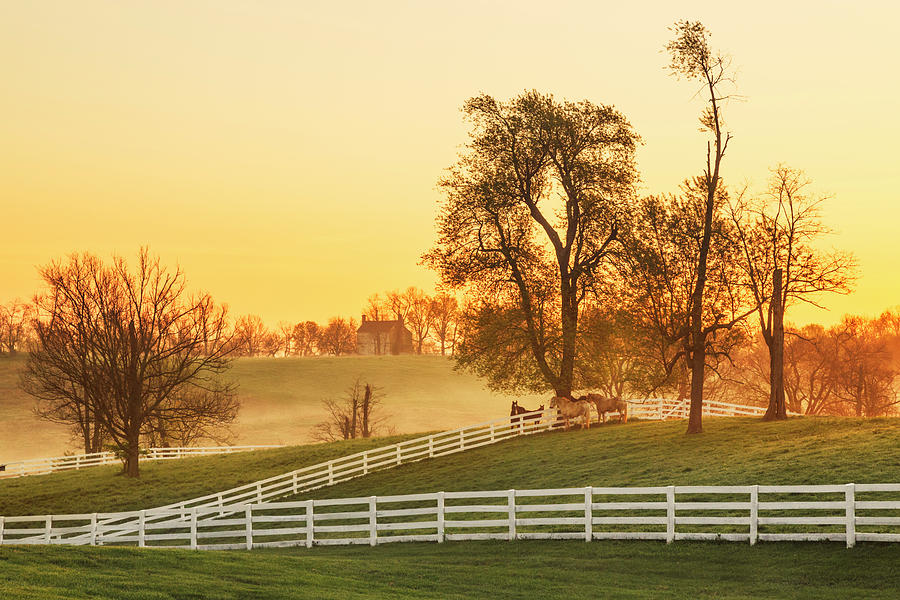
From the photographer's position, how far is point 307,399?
116438 mm

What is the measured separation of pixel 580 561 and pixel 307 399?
98501 mm

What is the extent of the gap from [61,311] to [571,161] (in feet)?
84.7

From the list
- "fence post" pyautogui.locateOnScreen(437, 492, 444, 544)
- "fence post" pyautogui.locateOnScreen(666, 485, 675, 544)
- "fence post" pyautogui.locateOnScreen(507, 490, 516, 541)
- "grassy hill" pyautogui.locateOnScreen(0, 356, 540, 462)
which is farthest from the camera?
"grassy hill" pyautogui.locateOnScreen(0, 356, 540, 462)

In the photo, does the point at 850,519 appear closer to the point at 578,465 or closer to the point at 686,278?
the point at 578,465

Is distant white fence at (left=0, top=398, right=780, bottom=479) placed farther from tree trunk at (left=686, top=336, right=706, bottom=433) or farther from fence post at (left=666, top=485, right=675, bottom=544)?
fence post at (left=666, top=485, right=675, bottom=544)

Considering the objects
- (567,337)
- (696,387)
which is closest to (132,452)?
(567,337)

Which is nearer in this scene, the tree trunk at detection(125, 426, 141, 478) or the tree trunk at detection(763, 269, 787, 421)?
the tree trunk at detection(763, 269, 787, 421)

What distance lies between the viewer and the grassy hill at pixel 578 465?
92.0 ft

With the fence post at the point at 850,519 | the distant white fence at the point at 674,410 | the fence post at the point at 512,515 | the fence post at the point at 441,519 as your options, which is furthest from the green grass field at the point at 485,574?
the distant white fence at the point at 674,410

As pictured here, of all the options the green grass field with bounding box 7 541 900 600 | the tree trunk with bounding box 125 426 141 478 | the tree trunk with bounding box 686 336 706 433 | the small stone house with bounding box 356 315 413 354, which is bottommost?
the tree trunk with bounding box 125 426 141 478

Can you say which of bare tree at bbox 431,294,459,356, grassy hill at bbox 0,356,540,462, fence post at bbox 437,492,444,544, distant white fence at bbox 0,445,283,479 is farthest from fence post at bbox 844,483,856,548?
bare tree at bbox 431,294,459,356

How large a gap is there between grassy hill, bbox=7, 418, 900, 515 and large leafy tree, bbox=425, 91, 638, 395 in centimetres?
455

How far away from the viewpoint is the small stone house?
168m

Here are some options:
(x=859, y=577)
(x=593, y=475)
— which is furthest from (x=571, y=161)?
(x=859, y=577)
